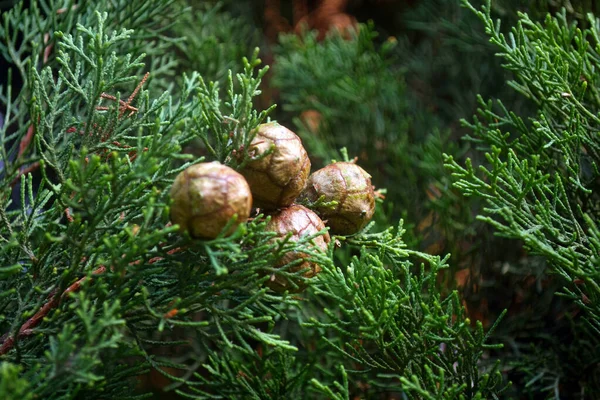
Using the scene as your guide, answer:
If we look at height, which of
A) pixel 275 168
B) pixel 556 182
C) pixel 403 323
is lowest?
pixel 403 323

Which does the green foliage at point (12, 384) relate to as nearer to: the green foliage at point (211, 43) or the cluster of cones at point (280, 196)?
the cluster of cones at point (280, 196)

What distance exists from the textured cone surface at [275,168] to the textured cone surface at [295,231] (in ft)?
0.06

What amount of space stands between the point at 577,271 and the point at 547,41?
0.40 m

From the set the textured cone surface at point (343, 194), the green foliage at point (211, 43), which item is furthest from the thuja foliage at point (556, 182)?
the green foliage at point (211, 43)

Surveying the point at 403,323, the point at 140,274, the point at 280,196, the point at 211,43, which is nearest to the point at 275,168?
the point at 280,196

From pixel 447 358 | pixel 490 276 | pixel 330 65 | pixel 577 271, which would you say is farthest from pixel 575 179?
pixel 330 65

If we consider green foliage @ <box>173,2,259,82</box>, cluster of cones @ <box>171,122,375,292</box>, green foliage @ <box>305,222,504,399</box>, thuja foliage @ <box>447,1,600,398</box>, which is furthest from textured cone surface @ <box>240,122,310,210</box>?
green foliage @ <box>173,2,259,82</box>

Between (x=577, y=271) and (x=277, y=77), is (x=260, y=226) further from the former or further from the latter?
(x=277, y=77)

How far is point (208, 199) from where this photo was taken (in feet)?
1.95

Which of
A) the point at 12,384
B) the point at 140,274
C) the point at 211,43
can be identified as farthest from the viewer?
the point at 211,43

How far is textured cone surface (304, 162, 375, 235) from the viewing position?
2.47ft

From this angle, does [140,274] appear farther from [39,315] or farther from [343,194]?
[343,194]

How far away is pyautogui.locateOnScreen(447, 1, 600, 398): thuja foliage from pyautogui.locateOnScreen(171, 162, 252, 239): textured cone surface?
0.32 metres

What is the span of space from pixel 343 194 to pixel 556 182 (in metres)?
0.30
